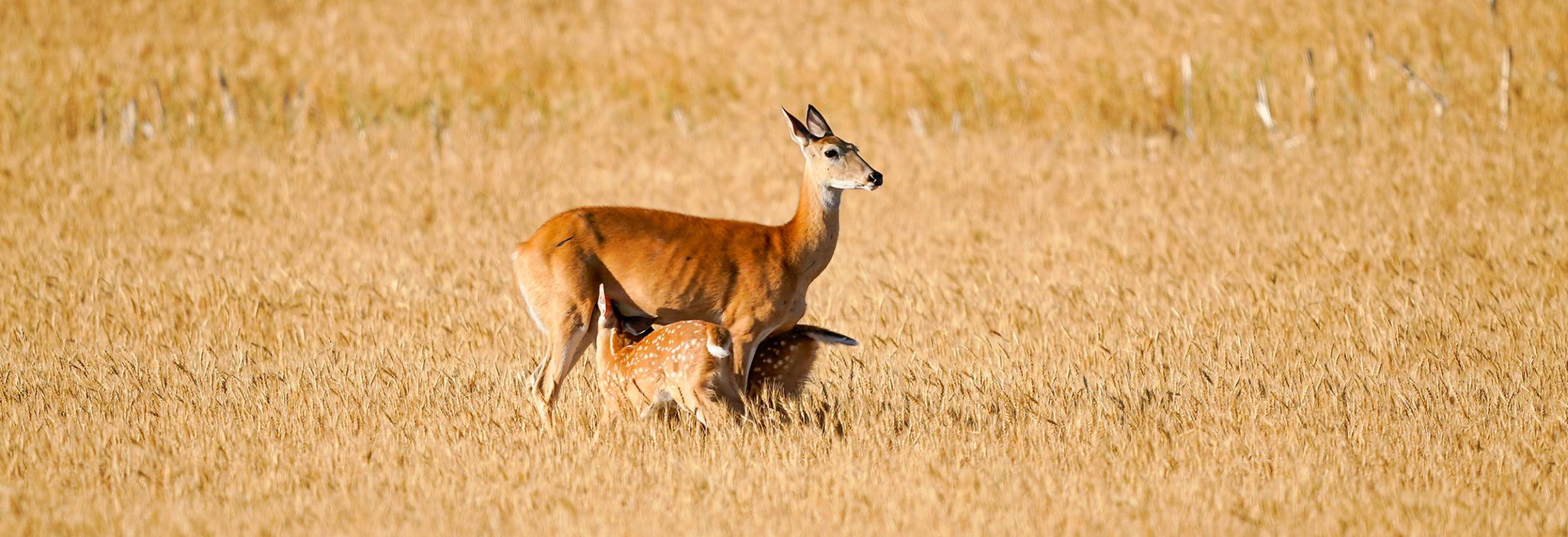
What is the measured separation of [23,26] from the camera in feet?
68.8

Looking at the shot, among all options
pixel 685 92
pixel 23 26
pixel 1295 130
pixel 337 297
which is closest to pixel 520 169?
pixel 685 92

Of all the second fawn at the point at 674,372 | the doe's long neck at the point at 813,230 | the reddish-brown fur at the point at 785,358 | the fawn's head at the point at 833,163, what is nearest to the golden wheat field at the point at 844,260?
the second fawn at the point at 674,372

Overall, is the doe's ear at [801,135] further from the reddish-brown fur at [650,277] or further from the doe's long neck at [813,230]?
the reddish-brown fur at [650,277]

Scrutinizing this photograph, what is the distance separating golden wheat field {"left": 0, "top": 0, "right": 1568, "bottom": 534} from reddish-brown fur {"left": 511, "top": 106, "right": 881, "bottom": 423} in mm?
366

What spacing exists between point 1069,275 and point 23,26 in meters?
15.9

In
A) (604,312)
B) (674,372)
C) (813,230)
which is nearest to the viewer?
(674,372)

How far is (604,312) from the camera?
726 cm

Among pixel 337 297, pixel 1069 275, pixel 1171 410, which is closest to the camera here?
pixel 1171 410

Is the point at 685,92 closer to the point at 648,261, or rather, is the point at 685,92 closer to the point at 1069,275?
the point at 1069,275

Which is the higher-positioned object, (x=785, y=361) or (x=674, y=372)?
(x=674, y=372)

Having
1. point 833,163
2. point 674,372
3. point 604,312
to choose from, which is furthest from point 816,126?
point 674,372

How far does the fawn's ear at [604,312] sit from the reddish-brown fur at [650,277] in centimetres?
6

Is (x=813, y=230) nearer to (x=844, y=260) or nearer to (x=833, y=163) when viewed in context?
(x=833, y=163)

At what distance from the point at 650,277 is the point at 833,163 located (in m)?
1.10
